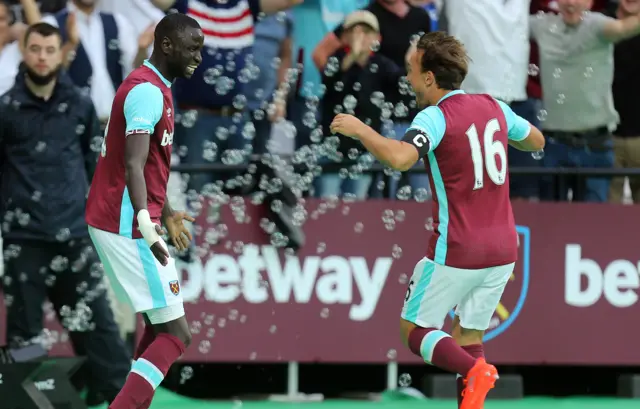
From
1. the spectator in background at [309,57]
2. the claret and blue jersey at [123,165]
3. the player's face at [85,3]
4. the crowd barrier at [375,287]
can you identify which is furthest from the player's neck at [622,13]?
the claret and blue jersey at [123,165]

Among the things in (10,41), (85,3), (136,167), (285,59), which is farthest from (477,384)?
(10,41)

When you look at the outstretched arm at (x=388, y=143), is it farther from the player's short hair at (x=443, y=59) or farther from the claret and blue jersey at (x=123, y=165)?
the claret and blue jersey at (x=123, y=165)

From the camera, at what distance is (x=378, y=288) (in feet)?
32.7

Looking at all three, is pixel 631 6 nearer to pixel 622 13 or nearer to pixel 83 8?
pixel 622 13

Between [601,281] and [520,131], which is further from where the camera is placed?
[601,281]

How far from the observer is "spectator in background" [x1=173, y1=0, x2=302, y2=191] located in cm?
970

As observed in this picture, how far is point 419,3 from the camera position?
1045cm

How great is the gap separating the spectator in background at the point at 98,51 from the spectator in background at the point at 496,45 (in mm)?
2204

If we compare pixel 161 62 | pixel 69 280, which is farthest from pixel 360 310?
pixel 161 62

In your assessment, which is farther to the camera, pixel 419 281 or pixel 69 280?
pixel 69 280

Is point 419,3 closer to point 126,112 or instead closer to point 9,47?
point 9,47

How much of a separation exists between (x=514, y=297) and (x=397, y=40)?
2000mm

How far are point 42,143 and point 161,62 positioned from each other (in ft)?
7.47

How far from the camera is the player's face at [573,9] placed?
10.2 meters
